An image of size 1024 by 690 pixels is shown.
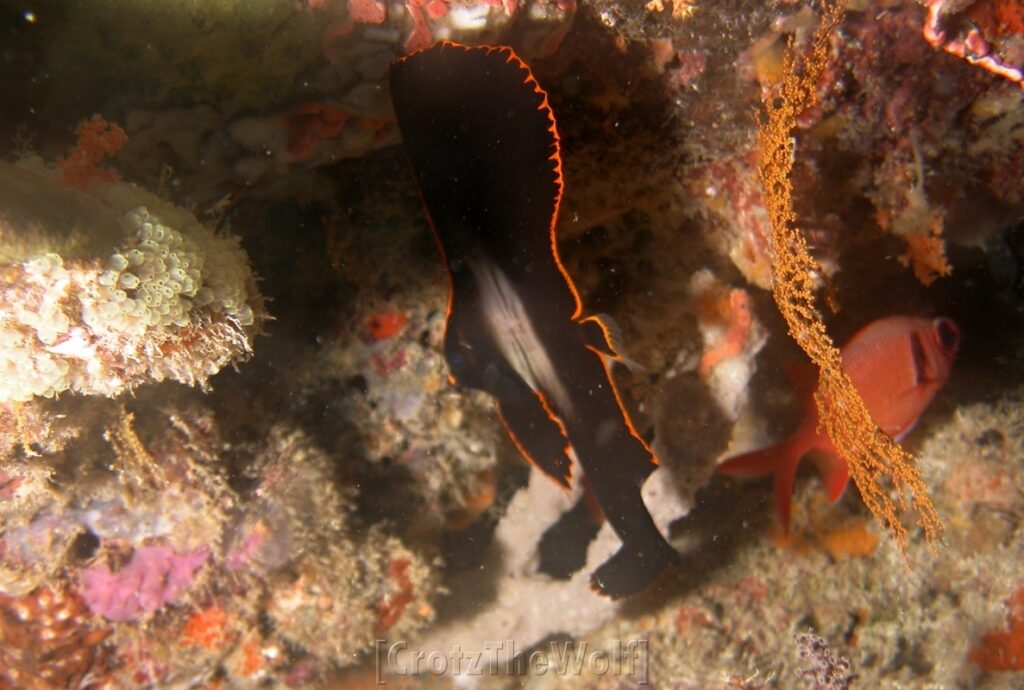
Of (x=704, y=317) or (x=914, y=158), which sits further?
(x=704, y=317)

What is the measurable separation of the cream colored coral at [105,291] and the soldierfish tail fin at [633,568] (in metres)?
2.26

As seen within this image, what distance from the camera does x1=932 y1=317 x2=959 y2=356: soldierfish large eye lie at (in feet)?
12.5

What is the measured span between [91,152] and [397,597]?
327 cm

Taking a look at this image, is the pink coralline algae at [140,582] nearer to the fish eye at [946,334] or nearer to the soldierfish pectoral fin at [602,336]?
the soldierfish pectoral fin at [602,336]

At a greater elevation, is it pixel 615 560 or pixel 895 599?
pixel 615 560

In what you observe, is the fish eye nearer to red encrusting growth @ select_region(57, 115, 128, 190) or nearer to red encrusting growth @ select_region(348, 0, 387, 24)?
red encrusting growth @ select_region(348, 0, 387, 24)

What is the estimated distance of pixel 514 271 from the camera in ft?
8.98

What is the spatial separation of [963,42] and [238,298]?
9.76 ft

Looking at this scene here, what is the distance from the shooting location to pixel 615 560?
3422 millimetres

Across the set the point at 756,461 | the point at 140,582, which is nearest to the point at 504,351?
the point at 756,461

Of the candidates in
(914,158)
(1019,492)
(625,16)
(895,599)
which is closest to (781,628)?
(895,599)

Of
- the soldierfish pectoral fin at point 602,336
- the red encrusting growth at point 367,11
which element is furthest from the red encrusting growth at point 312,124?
the soldierfish pectoral fin at point 602,336

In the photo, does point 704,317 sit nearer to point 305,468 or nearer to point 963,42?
point 963,42

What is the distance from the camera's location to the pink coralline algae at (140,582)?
3.67m
